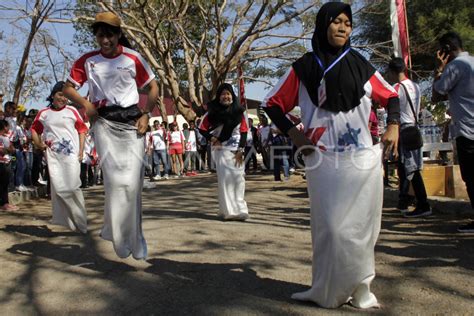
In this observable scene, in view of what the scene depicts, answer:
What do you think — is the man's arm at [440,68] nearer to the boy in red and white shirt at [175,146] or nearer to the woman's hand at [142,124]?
the woman's hand at [142,124]

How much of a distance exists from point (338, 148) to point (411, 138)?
160 inches

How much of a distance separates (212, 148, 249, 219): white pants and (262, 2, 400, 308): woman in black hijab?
407 centimetres

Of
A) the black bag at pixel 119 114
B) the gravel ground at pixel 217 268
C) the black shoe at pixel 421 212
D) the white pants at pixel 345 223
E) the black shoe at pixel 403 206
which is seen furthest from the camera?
the black shoe at pixel 403 206

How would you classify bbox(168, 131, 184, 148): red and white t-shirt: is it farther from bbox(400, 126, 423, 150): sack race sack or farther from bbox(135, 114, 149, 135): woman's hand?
bbox(135, 114, 149, 135): woman's hand

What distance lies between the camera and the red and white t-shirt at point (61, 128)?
7379mm

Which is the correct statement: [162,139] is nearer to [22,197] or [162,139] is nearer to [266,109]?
[22,197]

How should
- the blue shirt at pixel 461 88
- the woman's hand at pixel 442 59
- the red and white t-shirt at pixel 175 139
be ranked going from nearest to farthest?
the blue shirt at pixel 461 88
the woman's hand at pixel 442 59
the red and white t-shirt at pixel 175 139

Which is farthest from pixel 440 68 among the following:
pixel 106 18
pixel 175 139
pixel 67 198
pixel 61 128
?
pixel 175 139

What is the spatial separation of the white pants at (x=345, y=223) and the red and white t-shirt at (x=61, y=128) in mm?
4658

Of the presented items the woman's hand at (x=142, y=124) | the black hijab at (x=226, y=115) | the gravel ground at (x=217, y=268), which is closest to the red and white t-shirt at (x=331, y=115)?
the gravel ground at (x=217, y=268)

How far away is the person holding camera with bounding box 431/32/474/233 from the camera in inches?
222

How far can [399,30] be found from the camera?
33.4 ft

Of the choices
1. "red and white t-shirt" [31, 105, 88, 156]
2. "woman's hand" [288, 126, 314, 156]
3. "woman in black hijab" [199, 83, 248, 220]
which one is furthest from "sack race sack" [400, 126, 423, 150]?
"red and white t-shirt" [31, 105, 88, 156]

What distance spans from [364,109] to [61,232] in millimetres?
4819
